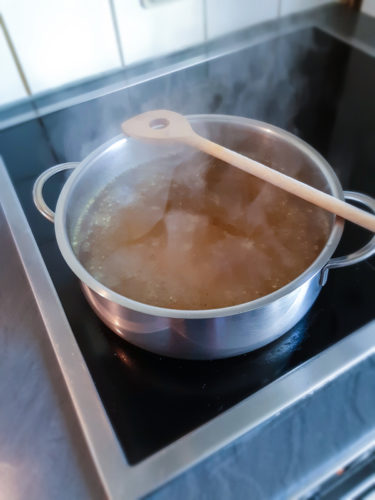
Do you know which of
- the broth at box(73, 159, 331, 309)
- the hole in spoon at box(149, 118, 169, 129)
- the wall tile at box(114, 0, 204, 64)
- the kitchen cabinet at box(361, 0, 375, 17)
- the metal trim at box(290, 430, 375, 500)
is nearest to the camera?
the metal trim at box(290, 430, 375, 500)

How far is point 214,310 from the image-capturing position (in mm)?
443

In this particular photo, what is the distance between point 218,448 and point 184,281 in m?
0.21

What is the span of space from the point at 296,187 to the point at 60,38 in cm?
56

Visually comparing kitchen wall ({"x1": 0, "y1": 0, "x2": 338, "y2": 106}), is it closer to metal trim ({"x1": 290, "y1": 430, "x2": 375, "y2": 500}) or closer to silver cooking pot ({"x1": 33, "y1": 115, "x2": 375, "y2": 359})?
silver cooking pot ({"x1": 33, "y1": 115, "x2": 375, "y2": 359})

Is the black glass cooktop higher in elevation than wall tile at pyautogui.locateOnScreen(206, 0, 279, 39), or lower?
lower

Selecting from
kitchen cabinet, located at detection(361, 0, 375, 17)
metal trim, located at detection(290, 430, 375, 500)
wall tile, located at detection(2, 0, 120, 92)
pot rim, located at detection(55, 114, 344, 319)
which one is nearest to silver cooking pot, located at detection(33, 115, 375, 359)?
pot rim, located at detection(55, 114, 344, 319)

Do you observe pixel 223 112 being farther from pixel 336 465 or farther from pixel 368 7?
pixel 336 465

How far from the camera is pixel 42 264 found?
2.04 ft

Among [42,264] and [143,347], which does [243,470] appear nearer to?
[143,347]

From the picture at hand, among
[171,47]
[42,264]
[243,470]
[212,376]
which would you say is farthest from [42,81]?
[243,470]

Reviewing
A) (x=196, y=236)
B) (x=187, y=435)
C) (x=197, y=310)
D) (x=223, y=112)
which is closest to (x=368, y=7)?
(x=223, y=112)

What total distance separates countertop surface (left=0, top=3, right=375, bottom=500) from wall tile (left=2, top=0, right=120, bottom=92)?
1.90ft

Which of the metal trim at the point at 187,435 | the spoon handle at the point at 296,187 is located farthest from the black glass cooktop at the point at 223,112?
the spoon handle at the point at 296,187

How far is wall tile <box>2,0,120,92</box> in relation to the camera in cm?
78
